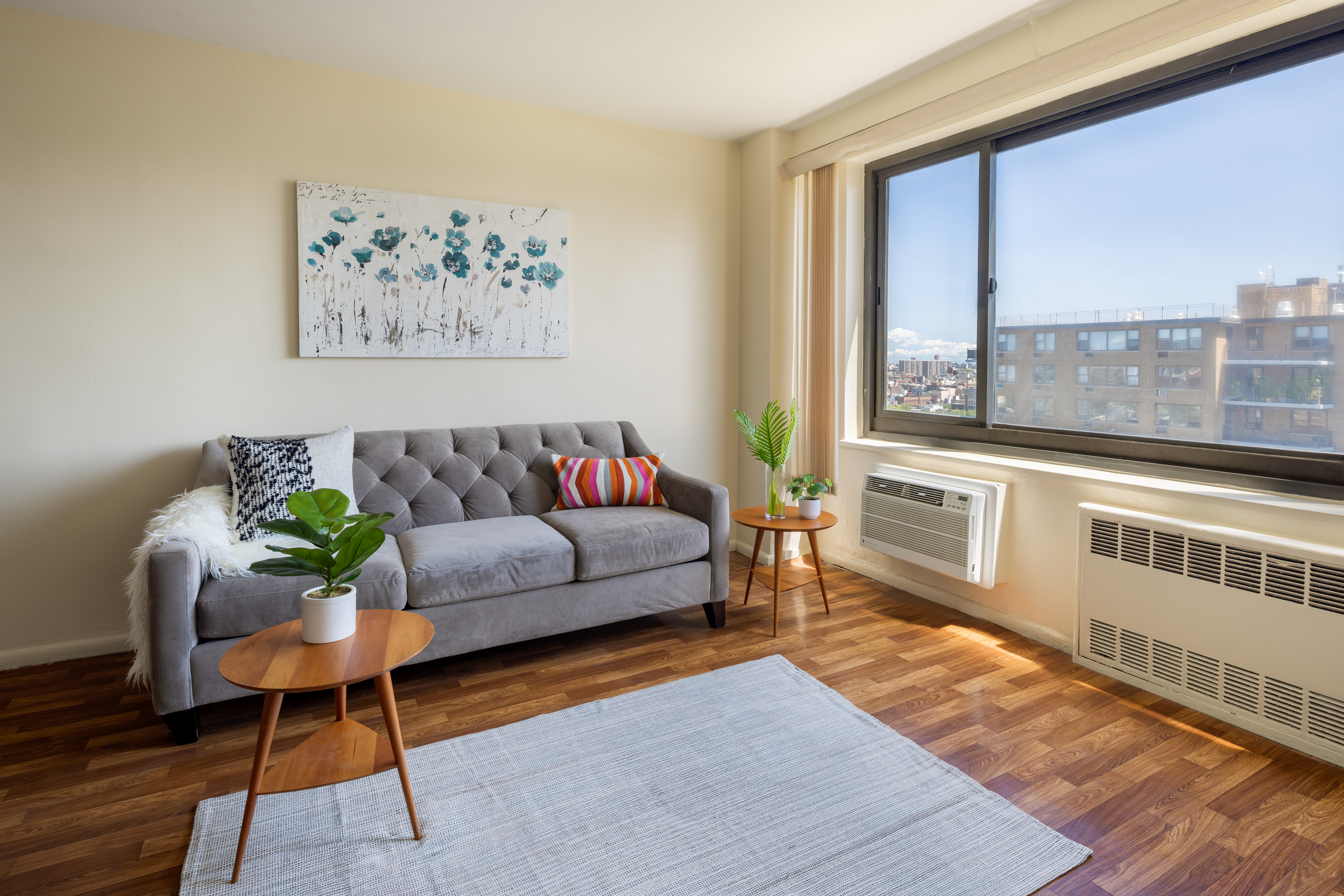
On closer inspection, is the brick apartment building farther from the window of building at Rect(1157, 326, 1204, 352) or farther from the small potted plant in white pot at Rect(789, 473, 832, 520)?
the small potted plant in white pot at Rect(789, 473, 832, 520)

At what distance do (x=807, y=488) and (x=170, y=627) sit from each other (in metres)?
2.55

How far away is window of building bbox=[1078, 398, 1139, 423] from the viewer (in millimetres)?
2879

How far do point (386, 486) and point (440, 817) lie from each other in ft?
5.53

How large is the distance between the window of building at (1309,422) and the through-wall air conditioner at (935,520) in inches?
41.0

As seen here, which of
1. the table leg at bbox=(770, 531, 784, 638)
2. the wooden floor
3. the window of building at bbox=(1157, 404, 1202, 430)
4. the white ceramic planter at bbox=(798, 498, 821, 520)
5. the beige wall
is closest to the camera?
the wooden floor

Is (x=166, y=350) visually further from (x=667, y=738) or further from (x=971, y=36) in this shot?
(x=971, y=36)

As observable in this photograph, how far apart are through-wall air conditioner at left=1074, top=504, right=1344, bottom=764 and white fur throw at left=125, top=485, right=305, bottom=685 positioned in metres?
3.01

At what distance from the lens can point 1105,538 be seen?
2.68 m

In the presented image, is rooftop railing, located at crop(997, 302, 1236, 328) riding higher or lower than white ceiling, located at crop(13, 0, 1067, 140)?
lower

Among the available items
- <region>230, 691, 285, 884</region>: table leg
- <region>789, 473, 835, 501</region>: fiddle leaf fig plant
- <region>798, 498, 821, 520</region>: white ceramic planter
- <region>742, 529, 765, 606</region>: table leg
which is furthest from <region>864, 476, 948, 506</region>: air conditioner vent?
<region>230, 691, 285, 884</region>: table leg

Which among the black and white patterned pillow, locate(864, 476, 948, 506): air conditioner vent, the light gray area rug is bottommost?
the light gray area rug

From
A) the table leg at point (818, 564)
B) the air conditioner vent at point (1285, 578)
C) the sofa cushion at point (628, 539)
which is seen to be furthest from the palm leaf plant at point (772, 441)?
the air conditioner vent at point (1285, 578)

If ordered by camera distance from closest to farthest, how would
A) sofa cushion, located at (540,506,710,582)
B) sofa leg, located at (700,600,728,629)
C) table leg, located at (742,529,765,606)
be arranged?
sofa cushion, located at (540,506,710,582)
sofa leg, located at (700,600,728,629)
table leg, located at (742,529,765,606)

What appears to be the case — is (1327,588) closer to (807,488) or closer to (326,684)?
(807,488)
